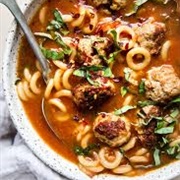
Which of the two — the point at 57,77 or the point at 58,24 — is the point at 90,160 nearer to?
the point at 57,77

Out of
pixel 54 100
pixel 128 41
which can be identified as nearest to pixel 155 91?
pixel 128 41

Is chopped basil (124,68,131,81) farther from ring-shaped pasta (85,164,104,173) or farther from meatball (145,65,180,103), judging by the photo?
ring-shaped pasta (85,164,104,173)

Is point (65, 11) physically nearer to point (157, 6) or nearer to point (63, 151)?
point (157, 6)

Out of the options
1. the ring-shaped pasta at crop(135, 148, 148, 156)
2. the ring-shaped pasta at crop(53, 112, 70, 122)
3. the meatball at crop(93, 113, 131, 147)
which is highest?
the ring-shaped pasta at crop(53, 112, 70, 122)

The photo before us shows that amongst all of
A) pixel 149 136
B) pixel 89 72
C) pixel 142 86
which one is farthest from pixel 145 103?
pixel 89 72

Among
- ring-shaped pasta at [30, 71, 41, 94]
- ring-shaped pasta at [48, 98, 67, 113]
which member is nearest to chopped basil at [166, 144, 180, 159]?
ring-shaped pasta at [48, 98, 67, 113]
